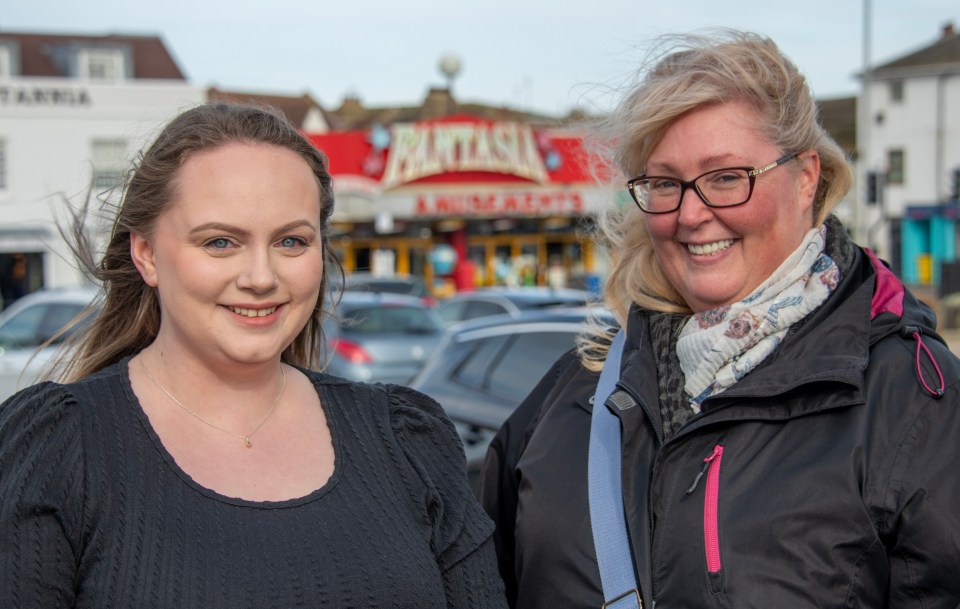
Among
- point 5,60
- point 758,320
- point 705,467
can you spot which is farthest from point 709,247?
point 5,60

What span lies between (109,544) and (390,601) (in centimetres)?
54

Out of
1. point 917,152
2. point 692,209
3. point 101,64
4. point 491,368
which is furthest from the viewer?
point 917,152

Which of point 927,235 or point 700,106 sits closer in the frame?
point 700,106

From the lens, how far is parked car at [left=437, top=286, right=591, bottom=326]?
10.4 meters

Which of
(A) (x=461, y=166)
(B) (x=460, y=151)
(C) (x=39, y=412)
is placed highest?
(B) (x=460, y=151)

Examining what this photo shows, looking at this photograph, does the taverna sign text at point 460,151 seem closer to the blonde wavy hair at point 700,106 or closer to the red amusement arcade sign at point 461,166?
the red amusement arcade sign at point 461,166

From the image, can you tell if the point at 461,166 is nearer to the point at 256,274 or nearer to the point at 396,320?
the point at 396,320

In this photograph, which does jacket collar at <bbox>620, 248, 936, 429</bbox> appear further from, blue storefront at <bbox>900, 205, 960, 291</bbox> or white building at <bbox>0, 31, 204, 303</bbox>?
blue storefront at <bbox>900, 205, 960, 291</bbox>

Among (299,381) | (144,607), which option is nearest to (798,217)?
(299,381)

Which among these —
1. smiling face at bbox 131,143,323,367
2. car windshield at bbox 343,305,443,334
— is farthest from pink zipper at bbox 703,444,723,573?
car windshield at bbox 343,305,443,334

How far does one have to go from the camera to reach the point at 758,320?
2178 mm

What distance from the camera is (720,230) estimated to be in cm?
228

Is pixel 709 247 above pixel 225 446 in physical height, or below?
above

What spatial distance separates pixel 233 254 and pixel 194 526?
1.77 feet
